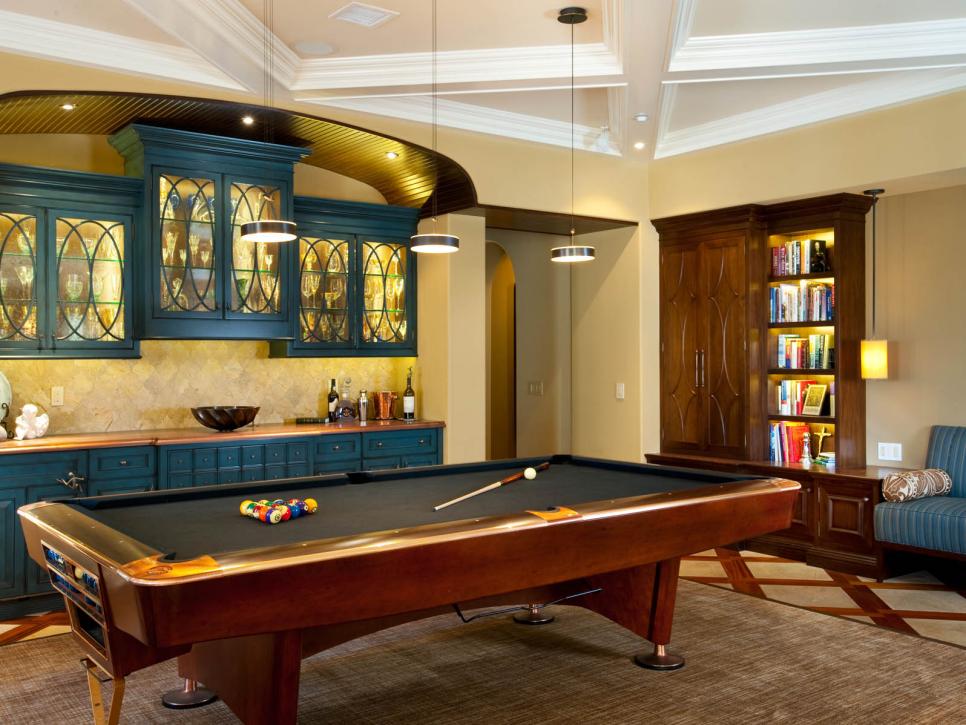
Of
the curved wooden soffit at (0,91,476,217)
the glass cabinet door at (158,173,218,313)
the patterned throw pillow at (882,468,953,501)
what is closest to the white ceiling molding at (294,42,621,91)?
the curved wooden soffit at (0,91,476,217)

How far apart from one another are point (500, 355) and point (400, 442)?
2.81 meters

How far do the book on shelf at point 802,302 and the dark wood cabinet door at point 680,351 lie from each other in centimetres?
56

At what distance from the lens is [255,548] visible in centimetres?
249

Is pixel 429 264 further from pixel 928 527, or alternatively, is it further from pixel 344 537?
pixel 344 537

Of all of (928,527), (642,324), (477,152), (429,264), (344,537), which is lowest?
(928,527)

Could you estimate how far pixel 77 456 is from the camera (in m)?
4.76

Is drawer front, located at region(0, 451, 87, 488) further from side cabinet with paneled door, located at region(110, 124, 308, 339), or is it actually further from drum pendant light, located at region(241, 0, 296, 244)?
drum pendant light, located at region(241, 0, 296, 244)

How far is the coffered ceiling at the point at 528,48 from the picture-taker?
4293mm

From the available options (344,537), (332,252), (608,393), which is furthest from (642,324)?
(344,537)

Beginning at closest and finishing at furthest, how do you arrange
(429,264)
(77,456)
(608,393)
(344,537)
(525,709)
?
(344,537)
(525,709)
(77,456)
(429,264)
(608,393)

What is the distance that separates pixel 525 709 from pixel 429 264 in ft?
12.3

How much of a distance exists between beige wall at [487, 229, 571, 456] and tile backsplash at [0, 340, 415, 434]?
165 cm

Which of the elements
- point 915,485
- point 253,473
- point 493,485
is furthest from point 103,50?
point 915,485

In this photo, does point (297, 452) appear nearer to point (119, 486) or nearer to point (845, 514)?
point (119, 486)
